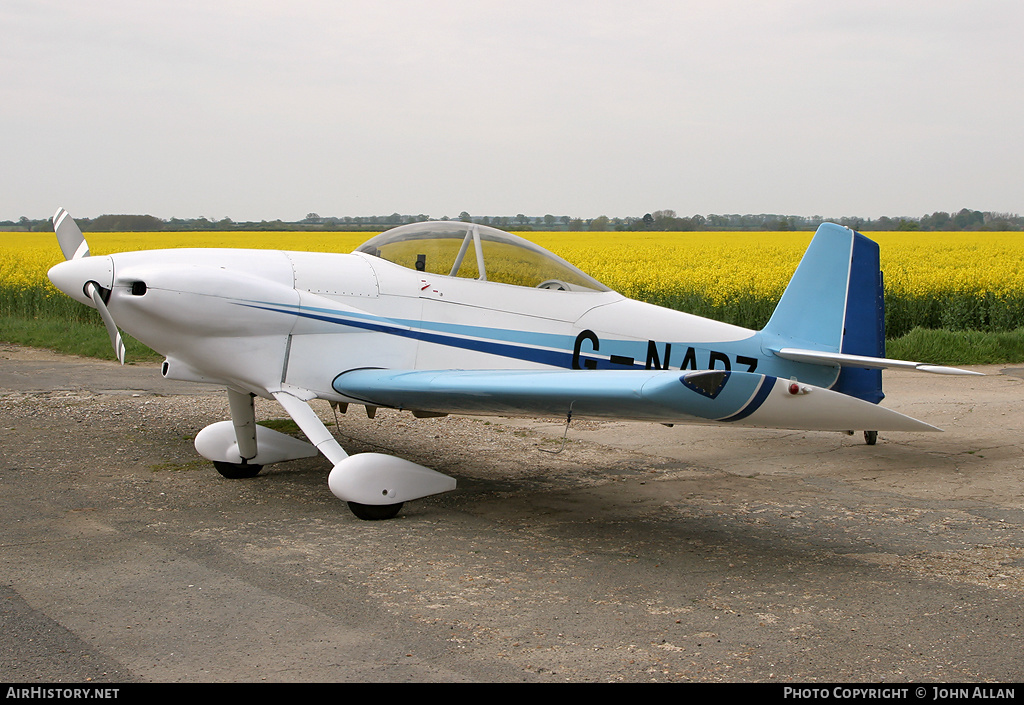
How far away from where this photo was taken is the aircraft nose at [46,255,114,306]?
553cm

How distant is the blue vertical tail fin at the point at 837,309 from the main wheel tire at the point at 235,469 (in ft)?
13.3

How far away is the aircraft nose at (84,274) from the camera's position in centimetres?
553

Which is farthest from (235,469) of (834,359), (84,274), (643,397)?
(834,359)

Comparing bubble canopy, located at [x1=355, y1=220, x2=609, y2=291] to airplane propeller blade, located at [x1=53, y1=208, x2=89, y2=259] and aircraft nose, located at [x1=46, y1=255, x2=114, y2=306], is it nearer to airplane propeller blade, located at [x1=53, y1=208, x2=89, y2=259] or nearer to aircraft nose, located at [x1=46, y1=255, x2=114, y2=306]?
aircraft nose, located at [x1=46, y1=255, x2=114, y2=306]

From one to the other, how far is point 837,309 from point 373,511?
407 cm

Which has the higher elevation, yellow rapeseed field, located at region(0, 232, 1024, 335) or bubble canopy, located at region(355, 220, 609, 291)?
bubble canopy, located at region(355, 220, 609, 291)

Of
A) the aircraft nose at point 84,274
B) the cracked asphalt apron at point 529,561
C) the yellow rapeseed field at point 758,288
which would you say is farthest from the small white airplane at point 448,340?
the yellow rapeseed field at point 758,288

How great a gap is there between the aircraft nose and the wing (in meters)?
1.61

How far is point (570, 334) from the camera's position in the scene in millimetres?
6602

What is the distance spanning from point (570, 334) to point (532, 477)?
3.81 ft

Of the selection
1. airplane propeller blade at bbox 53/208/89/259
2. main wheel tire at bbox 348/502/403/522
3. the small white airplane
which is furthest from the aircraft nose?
main wheel tire at bbox 348/502/403/522

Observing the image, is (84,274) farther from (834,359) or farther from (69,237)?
(834,359)

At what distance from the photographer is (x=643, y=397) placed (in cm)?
454
